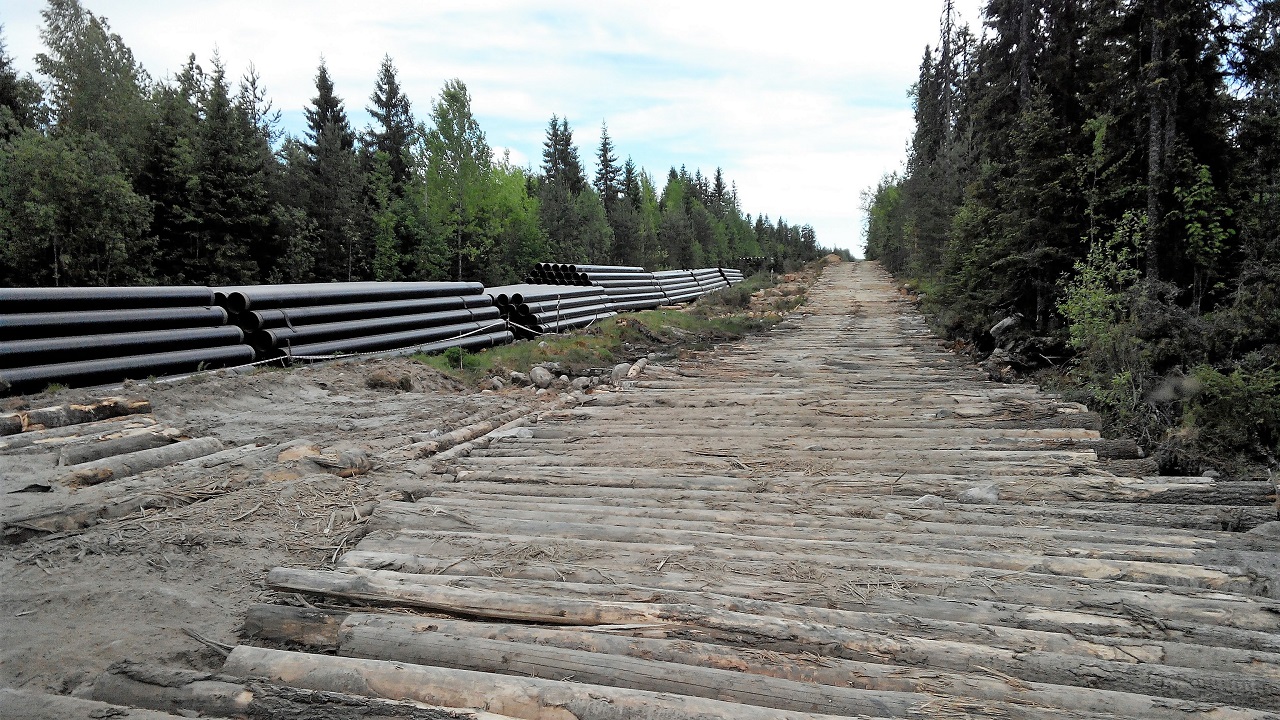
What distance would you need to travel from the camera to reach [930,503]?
4.25 metres

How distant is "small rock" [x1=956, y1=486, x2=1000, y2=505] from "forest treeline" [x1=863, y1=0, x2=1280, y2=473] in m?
1.48

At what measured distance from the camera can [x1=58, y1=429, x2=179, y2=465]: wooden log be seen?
4656 mm

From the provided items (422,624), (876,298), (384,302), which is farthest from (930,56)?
(422,624)

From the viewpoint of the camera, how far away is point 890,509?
164 inches

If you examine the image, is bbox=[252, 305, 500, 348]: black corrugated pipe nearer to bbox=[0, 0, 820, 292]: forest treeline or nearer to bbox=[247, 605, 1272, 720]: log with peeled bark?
bbox=[247, 605, 1272, 720]: log with peeled bark

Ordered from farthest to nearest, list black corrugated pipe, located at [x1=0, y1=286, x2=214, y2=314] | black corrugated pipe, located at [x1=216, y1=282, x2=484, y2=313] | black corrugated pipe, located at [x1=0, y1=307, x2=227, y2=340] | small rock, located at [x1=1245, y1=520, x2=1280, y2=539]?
black corrugated pipe, located at [x1=216, y1=282, x2=484, y2=313], black corrugated pipe, located at [x1=0, y1=286, x2=214, y2=314], black corrugated pipe, located at [x1=0, y1=307, x2=227, y2=340], small rock, located at [x1=1245, y1=520, x2=1280, y2=539]

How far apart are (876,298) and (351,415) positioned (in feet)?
84.4

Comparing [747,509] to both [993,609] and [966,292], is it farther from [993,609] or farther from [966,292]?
[966,292]

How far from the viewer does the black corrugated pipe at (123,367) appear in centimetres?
656

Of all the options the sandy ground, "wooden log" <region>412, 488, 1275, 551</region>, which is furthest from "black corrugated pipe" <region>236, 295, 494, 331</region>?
"wooden log" <region>412, 488, 1275, 551</region>

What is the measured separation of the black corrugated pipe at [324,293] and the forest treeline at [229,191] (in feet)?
39.7

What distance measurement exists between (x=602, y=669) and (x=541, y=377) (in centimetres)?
778

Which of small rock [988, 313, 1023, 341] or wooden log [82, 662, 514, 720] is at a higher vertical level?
small rock [988, 313, 1023, 341]

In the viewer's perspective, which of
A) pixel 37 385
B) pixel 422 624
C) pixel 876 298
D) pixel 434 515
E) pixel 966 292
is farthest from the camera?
pixel 876 298
